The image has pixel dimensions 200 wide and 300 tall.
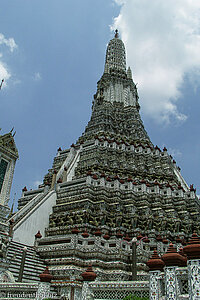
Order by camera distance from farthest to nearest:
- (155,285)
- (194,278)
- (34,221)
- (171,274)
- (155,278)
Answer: (34,221) → (155,278) → (155,285) → (171,274) → (194,278)

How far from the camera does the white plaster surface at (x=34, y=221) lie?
72.5ft

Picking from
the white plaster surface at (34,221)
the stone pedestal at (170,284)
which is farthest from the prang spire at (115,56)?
the stone pedestal at (170,284)

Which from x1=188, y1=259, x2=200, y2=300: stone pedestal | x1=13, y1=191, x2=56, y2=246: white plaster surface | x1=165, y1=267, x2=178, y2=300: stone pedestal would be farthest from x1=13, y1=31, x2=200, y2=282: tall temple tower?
x1=188, y1=259, x2=200, y2=300: stone pedestal

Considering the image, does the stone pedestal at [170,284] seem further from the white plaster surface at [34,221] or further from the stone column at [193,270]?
the white plaster surface at [34,221]

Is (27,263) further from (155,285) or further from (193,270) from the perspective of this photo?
(193,270)

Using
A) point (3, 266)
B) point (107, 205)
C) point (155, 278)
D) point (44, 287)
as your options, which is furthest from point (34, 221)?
point (155, 278)

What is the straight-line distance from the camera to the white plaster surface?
2209 cm

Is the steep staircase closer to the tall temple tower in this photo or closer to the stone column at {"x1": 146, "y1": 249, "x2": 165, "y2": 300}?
the tall temple tower

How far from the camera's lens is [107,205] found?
82.9 ft

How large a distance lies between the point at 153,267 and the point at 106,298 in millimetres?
2352

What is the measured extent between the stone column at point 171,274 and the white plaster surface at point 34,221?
16.0 meters

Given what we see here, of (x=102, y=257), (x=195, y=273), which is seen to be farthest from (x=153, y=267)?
(x=102, y=257)

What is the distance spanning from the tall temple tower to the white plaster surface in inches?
3.0

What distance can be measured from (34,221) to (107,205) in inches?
250
